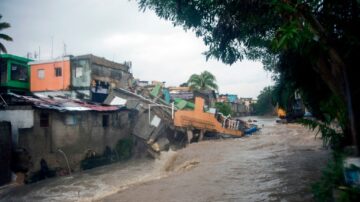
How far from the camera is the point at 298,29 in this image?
3.80m

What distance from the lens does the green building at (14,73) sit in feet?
90.3

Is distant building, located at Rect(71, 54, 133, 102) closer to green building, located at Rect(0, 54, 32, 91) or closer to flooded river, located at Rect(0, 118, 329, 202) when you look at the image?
green building, located at Rect(0, 54, 32, 91)

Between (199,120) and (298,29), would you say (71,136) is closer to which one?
(199,120)

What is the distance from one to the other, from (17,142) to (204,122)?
540 inches

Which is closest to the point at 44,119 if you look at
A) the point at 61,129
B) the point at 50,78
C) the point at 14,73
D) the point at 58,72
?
the point at 61,129

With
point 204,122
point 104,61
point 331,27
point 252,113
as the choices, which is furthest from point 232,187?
point 252,113

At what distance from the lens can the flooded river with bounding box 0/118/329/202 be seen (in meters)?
8.41

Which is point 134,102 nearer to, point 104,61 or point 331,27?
point 104,61

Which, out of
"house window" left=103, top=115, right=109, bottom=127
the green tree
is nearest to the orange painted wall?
"house window" left=103, top=115, right=109, bottom=127

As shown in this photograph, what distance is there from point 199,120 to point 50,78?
51.1ft

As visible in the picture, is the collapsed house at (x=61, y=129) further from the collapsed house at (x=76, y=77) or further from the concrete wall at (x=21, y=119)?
the collapsed house at (x=76, y=77)

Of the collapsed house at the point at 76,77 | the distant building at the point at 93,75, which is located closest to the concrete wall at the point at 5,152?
the collapsed house at the point at 76,77

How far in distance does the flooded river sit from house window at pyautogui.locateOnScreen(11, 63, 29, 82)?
16.5 meters

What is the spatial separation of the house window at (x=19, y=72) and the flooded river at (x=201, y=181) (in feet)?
54.2
